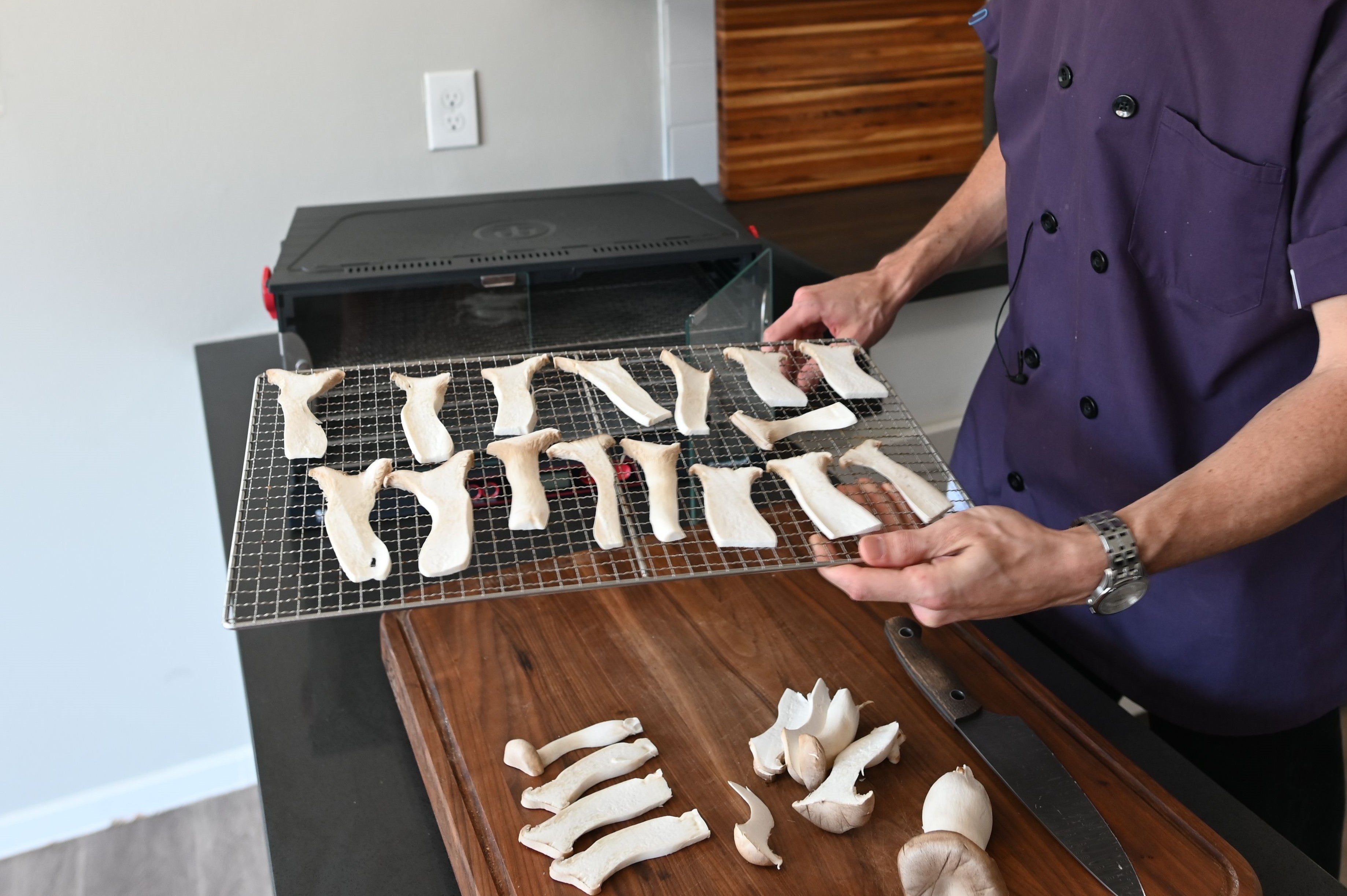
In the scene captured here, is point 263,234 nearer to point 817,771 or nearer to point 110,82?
point 110,82

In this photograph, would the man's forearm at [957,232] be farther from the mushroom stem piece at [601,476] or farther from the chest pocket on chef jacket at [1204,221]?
the mushroom stem piece at [601,476]

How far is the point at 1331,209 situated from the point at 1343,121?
0.21ft

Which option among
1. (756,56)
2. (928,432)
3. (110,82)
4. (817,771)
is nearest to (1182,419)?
A: (817,771)

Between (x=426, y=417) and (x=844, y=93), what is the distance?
1.28m

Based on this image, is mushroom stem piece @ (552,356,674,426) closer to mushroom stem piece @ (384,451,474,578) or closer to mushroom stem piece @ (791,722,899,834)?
mushroom stem piece @ (384,451,474,578)

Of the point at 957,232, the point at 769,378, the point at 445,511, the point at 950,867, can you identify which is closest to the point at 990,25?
the point at 957,232

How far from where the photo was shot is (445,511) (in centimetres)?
81

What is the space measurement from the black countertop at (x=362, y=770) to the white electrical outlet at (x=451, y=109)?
3.33 feet

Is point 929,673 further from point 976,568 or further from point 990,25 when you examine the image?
point 990,25

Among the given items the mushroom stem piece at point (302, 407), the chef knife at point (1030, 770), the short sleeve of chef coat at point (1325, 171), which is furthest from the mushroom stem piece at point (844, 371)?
the mushroom stem piece at point (302, 407)

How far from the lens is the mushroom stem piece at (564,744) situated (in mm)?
739

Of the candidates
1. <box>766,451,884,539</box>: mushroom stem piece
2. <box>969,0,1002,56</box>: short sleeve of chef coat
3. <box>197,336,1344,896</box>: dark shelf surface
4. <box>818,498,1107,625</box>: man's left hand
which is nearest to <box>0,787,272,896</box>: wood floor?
<box>197,336,1344,896</box>: dark shelf surface

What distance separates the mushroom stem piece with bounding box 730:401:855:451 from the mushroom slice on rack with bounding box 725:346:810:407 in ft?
0.07

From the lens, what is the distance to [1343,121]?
776 millimetres
